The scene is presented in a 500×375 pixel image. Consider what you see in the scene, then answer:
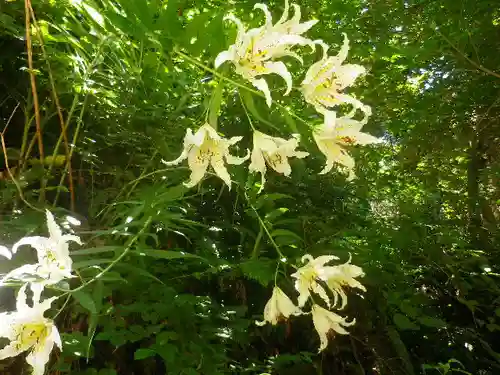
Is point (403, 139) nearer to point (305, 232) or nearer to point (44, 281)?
point (305, 232)

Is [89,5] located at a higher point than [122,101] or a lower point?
higher

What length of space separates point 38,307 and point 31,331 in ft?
0.19

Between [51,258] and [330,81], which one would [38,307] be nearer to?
[51,258]

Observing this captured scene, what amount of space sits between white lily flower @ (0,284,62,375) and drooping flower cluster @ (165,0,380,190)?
0.27 metres

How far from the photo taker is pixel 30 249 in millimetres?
1039

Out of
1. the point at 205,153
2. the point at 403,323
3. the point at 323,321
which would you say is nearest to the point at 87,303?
the point at 205,153

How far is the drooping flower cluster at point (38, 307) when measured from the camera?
2.24 ft

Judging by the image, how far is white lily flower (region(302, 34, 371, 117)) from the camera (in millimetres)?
762

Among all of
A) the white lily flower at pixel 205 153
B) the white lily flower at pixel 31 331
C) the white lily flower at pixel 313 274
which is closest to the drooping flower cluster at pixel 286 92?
the white lily flower at pixel 205 153

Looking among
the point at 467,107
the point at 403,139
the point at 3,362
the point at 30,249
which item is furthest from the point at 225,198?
the point at 403,139

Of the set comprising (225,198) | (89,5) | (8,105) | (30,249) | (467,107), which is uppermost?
(467,107)

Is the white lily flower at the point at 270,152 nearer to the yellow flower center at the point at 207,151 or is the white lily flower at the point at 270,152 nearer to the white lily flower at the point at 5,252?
the yellow flower center at the point at 207,151

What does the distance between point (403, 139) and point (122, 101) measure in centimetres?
216

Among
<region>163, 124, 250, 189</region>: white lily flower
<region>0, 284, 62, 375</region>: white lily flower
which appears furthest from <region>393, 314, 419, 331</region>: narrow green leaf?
<region>0, 284, 62, 375</region>: white lily flower
